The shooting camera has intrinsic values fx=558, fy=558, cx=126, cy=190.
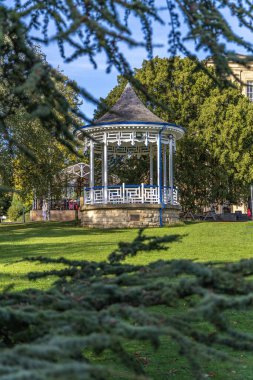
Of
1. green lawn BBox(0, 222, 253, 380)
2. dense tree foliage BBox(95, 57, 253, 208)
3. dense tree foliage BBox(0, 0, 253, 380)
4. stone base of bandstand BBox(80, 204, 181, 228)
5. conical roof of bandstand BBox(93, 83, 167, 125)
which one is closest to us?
dense tree foliage BBox(0, 0, 253, 380)

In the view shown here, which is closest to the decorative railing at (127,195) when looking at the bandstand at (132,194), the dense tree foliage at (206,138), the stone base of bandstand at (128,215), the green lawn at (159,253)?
the bandstand at (132,194)

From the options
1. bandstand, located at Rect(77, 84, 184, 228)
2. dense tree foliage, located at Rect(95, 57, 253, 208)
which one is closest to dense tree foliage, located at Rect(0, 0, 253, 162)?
bandstand, located at Rect(77, 84, 184, 228)

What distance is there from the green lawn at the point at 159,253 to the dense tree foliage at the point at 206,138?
8854 mm

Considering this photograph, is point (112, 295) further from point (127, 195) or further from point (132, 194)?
point (132, 194)

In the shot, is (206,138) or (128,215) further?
(206,138)

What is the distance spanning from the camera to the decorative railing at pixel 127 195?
76.3ft

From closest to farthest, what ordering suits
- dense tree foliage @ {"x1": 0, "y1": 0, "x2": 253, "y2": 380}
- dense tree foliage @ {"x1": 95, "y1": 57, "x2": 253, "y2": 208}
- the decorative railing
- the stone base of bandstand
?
dense tree foliage @ {"x1": 0, "y1": 0, "x2": 253, "y2": 380} < the stone base of bandstand < the decorative railing < dense tree foliage @ {"x1": 95, "y1": 57, "x2": 253, "y2": 208}

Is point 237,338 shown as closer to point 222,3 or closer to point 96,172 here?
point 222,3

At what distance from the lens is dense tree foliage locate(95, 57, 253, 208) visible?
30.1 m

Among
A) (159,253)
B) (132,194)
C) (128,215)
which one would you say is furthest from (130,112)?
(159,253)

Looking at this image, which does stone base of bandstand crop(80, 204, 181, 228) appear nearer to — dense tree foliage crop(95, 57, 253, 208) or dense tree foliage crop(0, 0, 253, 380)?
dense tree foliage crop(95, 57, 253, 208)

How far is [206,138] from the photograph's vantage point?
3038cm

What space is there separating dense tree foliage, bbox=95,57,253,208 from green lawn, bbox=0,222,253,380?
8.85 m

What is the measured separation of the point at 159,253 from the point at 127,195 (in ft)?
34.3
